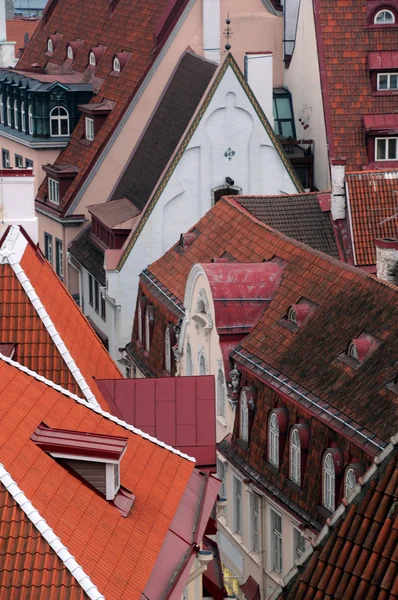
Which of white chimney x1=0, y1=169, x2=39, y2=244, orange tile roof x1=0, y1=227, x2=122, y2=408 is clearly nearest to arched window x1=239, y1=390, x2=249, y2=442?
white chimney x1=0, y1=169, x2=39, y2=244

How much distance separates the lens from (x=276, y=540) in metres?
54.4

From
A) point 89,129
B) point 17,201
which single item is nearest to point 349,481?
point 17,201

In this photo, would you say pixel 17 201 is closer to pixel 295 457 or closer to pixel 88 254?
pixel 295 457

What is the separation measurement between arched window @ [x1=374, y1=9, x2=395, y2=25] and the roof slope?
62.3 metres

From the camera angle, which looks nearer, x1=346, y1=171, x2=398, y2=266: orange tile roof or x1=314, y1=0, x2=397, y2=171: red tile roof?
x1=346, y1=171, x2=398, y2=266: orange tile roof

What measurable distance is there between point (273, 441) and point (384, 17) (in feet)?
125

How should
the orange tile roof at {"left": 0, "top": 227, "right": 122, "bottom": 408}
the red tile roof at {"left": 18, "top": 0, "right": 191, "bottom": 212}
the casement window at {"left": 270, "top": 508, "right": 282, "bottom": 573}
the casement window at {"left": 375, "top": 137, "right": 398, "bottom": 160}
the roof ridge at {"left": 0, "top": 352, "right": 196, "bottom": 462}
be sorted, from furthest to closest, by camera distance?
the red tile roof at {"left": 18, "top": 0, "right": 191, "bottom": 212} < the casement window at {"left": 375, "top": 137, "right": 398, "bottom": 160} < the casement window at {"left": 270, "top": 508, "right": 282, "bottom": 573} < the orange tile roof at {"left": 0, "top": 227, "right": 122, "bottom": 408} < the roof ridge at {"left": 0, "top": 352, "right": 196, "bottom": 462}

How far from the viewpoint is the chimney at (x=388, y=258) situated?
6266 cm

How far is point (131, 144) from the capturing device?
8969 cm

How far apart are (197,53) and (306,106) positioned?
5703 millimetres

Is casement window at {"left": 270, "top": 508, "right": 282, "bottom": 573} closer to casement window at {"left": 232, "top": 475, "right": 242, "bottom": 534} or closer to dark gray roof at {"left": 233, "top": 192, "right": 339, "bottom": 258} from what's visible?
casement window at {"left": 232, "top": 475, "right": 242, "bottom": 534}

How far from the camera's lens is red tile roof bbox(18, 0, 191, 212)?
9050 cm

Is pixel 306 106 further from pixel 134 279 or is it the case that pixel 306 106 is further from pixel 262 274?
pixel 262 274

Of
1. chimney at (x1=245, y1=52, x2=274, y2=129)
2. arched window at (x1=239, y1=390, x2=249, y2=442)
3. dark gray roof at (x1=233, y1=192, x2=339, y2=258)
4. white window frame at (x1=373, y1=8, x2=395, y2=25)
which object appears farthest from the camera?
white window frame at (x1=373, y1=8, x2=395, y2=25)
